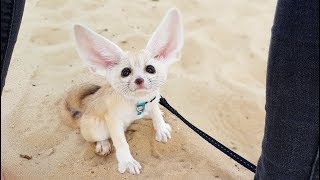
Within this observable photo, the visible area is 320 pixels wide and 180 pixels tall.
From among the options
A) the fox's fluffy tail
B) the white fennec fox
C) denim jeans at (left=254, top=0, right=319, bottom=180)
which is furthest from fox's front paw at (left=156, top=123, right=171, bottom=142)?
denim jeans at (left=254, top=0, right=319, bottom=180)

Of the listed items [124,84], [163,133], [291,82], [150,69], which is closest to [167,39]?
[150,69]

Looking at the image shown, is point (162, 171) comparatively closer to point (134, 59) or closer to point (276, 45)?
point (134, 59)

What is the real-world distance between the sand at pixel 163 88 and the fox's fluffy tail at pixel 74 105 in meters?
0.05

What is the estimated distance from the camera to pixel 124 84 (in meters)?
1.93

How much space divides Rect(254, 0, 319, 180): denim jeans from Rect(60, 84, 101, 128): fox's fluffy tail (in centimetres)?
114

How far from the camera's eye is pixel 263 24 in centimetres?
351

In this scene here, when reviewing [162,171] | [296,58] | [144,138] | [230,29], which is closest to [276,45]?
[296,58]

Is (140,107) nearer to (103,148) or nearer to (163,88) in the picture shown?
(103,148)

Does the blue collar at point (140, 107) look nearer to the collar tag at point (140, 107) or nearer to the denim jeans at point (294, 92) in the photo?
the collar tag at point (140, 107)

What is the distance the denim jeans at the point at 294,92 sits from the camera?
1.23 m

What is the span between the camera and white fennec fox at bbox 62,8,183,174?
193cm

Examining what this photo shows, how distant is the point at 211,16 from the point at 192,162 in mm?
1678

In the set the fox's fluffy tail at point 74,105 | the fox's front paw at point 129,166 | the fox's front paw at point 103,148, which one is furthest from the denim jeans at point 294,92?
the fox's fluffy tail at point 74,105

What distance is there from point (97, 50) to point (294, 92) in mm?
944
